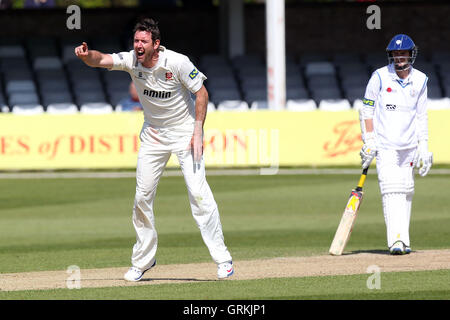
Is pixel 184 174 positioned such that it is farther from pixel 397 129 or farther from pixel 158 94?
pixel 397 129

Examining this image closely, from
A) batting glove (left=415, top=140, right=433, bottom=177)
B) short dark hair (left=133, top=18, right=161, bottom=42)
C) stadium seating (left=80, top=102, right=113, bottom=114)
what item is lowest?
stadium seating (left=80, top=102, right=113, bottom=114)

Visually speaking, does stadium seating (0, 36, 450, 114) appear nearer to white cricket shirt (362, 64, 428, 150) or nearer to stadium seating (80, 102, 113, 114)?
stadium seating (80, 102, 113, 114)

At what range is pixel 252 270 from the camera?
10.3 metres

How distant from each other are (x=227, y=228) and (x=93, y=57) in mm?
5908

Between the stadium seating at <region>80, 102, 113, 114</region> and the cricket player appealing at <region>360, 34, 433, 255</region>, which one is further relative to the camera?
the stadium seating at <region>80, 102, 113, 114</region>

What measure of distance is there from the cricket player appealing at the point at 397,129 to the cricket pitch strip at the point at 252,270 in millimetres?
482

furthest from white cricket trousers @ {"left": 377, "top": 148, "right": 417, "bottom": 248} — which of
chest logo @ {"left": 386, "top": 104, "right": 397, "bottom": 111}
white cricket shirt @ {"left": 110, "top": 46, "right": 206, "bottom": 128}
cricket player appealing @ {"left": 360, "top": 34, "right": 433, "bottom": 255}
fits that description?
white cricket shirt @ {"left": 110, "top": 46, "right": 206, "bottom": 128}

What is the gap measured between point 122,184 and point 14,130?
3.09 metres

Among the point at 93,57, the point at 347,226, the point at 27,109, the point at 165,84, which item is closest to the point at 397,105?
the point at 347,226

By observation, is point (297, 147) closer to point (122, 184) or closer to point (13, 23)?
point (122, 184)

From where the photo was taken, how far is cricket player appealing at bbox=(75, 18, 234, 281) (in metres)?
9.15

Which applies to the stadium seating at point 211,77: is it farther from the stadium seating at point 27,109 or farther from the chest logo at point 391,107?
the chest logo at point 391,107

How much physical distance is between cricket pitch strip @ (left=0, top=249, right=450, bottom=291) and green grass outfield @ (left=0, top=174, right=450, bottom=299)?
336 millimetres
